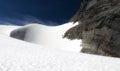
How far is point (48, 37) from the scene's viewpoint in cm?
5119

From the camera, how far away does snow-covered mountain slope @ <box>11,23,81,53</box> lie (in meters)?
39.3

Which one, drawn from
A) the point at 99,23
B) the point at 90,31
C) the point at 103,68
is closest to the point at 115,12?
the point at 99,23

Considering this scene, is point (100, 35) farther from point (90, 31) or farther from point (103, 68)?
point (103, 68)

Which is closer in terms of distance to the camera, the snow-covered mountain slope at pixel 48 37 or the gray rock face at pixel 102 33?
the gray rock face at pixel 102 33

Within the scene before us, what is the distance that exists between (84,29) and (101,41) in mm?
7226

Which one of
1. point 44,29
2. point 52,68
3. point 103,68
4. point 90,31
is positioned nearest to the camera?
point 52,68

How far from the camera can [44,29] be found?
5928 centimetres

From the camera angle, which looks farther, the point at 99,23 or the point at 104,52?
the point at 99,23

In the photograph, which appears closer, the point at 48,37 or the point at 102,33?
the point at 102,33

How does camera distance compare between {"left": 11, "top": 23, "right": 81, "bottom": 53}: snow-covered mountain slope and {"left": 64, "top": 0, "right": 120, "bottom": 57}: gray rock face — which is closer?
{"left": 64, "top": 0, "right": 120, "bottom": 57}: gray rock face

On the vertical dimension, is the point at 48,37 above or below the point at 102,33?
below

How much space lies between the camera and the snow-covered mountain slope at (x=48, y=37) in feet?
129

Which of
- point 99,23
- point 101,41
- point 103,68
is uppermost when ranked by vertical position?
point 99,23

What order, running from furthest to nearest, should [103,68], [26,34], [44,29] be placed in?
[44,29]
[26,34]
[103,68]
